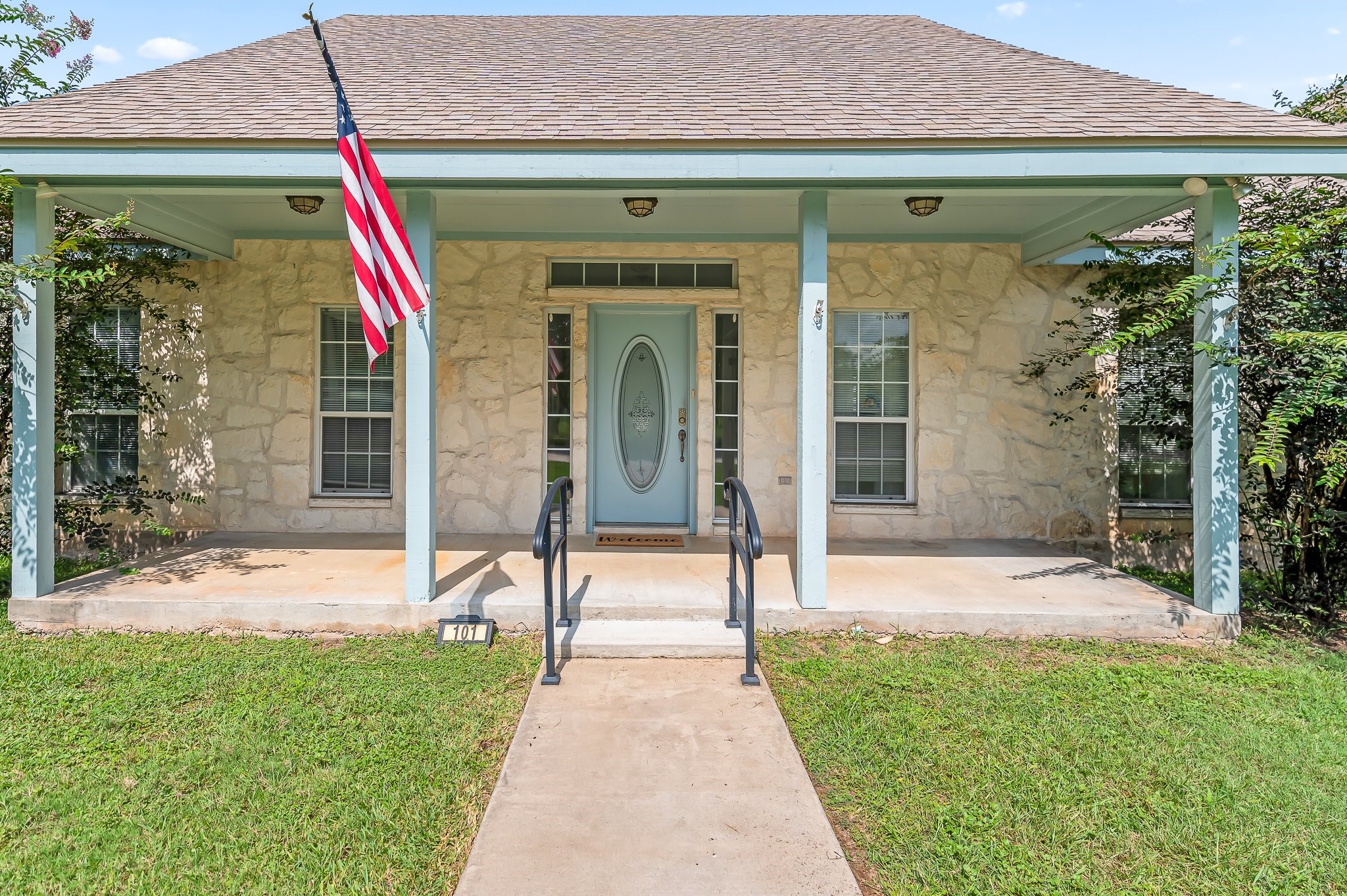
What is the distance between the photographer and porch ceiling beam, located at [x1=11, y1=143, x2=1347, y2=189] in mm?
4000

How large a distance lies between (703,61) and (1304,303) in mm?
4434

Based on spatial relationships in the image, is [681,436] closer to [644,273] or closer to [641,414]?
[641,414]

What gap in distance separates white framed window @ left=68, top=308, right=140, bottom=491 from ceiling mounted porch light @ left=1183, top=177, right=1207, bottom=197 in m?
8.18

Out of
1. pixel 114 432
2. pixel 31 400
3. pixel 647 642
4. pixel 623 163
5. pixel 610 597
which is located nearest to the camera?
pixel 647 642

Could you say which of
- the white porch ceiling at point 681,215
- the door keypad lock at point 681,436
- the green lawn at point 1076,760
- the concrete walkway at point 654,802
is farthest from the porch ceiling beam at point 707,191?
the concrete walkway at point 654,802

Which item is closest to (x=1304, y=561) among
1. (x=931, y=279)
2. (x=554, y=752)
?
(x=931, y=279)

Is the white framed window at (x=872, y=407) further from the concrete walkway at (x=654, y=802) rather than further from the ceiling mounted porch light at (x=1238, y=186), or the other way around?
the concrete walkway at (x=654, y=802)

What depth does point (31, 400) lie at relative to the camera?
423cm

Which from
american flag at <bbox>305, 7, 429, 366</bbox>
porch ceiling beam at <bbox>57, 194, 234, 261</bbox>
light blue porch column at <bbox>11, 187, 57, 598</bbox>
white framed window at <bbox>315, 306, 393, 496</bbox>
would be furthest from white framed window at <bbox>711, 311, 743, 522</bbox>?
light blue porch column at <bbox>11, 187, 57, 598</bbox>

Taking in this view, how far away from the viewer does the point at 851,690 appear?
134 inches

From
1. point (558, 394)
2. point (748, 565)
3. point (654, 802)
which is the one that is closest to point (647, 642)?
point (748, 565)

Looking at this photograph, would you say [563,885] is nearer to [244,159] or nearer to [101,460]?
[244,159]

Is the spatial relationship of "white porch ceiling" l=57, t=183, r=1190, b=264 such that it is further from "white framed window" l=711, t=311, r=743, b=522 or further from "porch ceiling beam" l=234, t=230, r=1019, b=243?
"white framed window" l=711, t=311, r=743, b=522

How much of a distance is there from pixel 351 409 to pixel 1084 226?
6350 millimetres
